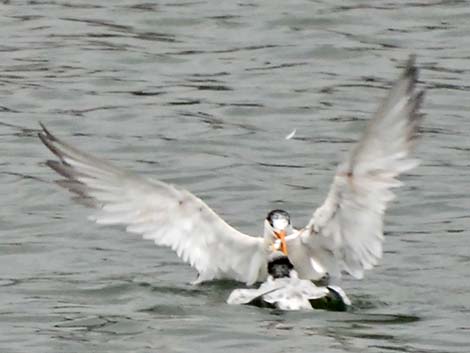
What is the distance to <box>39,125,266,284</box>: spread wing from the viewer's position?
13.7 metres

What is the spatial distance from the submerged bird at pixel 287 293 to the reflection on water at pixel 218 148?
0.11m

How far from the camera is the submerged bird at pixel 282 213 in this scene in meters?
13.5

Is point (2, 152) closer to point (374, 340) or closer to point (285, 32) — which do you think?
point (285, 32)

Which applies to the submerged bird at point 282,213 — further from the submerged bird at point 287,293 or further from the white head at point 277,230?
the submerged bird at point 287,293

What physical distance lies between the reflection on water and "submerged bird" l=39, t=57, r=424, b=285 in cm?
30

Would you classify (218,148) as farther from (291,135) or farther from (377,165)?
(377,165)

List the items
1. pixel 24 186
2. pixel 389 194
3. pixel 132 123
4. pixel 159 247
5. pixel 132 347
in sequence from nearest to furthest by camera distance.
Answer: pixel 132 347, pixel 389 194, pixel 159 247, pixel 24 186, pixel 132 123

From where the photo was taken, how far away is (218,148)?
1792 cm

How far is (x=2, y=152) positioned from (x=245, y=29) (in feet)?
14.3

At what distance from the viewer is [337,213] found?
13641 mm

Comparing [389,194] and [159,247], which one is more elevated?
[389,194]

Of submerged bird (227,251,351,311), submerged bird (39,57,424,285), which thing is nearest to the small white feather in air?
submerged bird (39,57,424,285)

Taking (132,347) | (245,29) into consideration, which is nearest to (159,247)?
(132,347)

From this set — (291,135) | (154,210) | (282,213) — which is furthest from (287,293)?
(291,135)
